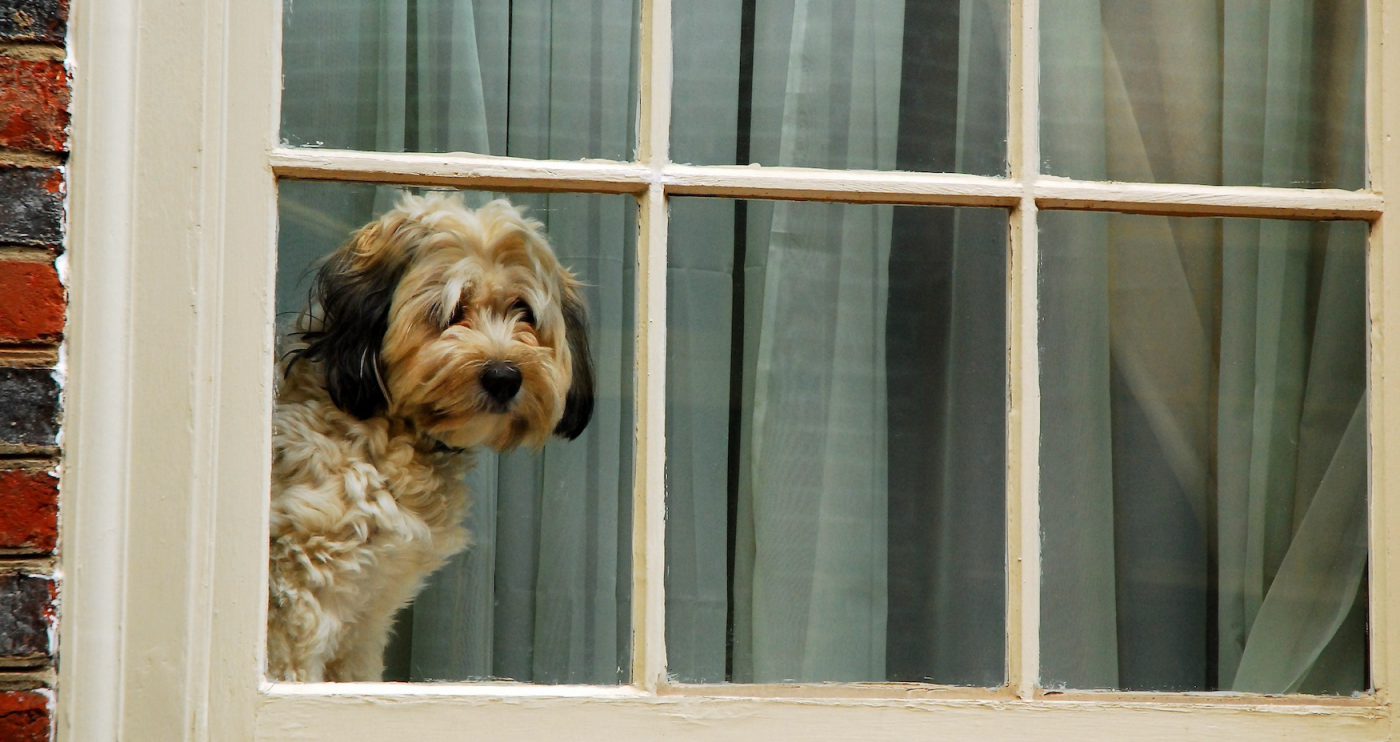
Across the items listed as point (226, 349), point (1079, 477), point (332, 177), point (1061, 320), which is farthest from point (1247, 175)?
point (226, 349)

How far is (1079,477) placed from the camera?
6.04 feet

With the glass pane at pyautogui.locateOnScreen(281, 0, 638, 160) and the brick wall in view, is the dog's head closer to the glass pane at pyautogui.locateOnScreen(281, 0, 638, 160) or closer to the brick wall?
the glass pane at pyautogui.locateOnScreen(281, 0, 638, 160)

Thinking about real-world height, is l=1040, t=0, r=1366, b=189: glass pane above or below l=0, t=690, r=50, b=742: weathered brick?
above

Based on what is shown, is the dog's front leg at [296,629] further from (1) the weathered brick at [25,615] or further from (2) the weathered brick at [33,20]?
(2) the weathered brick at [33,20]

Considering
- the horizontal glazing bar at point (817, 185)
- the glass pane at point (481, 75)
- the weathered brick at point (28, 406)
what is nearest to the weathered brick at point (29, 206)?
the weathered brick at point (28, 406)

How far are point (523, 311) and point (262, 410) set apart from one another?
420mm

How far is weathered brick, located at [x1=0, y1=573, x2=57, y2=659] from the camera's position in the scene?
1438mm

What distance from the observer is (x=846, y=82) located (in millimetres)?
1862

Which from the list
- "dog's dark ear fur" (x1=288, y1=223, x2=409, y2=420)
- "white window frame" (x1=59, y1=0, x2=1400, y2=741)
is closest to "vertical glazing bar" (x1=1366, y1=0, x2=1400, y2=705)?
"white window frame" (x1=59, y1=0, x2=1400, y2=741)

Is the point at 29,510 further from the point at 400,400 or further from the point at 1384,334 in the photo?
the point at 1384,334

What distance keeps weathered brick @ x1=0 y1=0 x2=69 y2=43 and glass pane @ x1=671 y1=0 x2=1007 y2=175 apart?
0.77m

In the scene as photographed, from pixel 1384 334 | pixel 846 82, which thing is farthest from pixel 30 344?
pixel 1384 334

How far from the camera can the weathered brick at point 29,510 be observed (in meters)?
1.44

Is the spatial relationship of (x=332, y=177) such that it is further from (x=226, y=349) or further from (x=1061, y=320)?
(x=1061, y=320)
